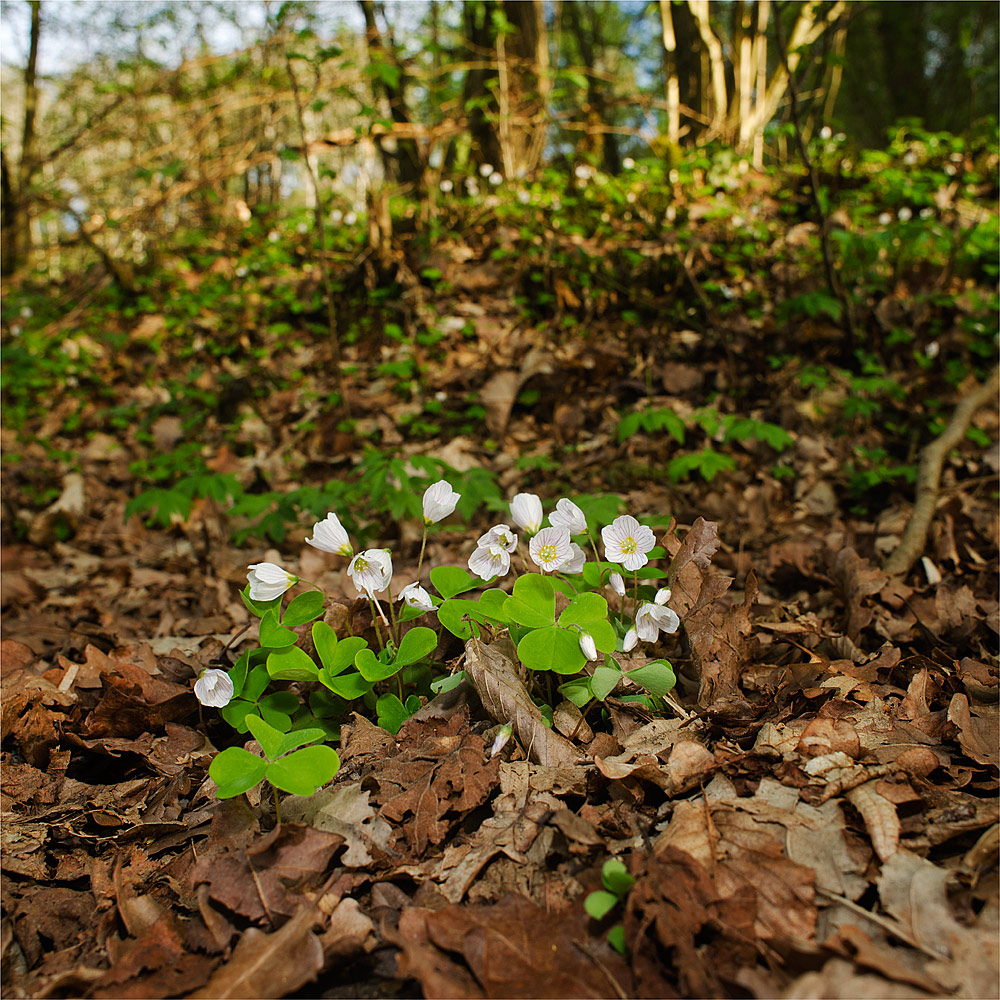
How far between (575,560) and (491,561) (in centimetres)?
23

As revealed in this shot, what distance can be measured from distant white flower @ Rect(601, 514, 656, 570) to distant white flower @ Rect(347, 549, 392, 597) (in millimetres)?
577

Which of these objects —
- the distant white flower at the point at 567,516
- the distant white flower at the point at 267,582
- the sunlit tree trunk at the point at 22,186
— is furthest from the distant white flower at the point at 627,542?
the sunlit tree trunk at the point at 22,186

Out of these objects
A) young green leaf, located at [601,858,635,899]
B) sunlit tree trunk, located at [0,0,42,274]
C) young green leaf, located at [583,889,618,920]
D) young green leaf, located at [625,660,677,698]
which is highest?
sunlit tree trunk, located at [0,0,42,274]

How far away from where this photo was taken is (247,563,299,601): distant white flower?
5.44 feet

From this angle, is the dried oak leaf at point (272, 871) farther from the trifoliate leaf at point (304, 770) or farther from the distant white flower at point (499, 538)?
the distant white flower at point (499, 538)

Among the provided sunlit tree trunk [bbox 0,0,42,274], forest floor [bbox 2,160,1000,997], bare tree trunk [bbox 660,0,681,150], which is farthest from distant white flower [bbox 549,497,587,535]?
bare tree trunk [bbox 660,0,681,150]

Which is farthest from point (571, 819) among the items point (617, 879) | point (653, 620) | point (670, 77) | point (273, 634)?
point (670, 77)

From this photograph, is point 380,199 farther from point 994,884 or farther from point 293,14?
point 994,884

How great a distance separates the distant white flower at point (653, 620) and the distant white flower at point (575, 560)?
0.73ft

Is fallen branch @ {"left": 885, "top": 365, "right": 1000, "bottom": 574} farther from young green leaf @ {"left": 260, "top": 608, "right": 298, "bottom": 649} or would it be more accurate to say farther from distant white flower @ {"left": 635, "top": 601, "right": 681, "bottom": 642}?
young green leaf @ {"left": 260, "top": 608, "right": 298, "bottom": 649}

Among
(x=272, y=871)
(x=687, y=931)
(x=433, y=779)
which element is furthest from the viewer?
(x=433, y=779)

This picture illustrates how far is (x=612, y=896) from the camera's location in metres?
1.15

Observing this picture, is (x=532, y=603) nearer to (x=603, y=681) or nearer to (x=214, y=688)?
(x=603, y=681)

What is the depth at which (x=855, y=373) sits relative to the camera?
5004mm
